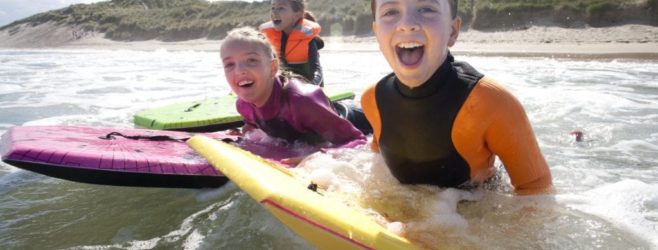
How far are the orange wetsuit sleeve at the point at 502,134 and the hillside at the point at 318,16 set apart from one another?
16.3 meters

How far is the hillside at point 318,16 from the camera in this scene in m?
16.0

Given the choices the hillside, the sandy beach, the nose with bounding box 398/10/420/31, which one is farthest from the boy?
the hillside

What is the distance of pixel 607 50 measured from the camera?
1203 centimetres

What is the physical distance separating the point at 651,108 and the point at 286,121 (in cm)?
455

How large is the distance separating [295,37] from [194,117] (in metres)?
1.26

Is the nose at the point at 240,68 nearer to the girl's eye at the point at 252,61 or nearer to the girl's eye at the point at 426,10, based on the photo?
the girl's eye at the point at 252,61

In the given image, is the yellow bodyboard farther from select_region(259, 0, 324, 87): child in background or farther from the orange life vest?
the orange life vest

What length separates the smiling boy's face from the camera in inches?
70.7

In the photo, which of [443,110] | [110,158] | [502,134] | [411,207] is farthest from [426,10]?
[110,158]

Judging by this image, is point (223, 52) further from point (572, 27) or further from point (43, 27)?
point (43, 27)

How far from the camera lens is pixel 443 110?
1929mm

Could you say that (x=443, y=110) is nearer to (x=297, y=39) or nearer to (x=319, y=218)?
(x=319, y=218)

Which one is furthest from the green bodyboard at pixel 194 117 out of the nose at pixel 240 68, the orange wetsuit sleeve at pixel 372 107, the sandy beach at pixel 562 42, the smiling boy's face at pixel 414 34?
the sandy beach at pixel 562 42

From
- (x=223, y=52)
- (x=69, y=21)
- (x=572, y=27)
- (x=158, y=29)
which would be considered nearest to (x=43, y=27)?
(x=69, y=21)
